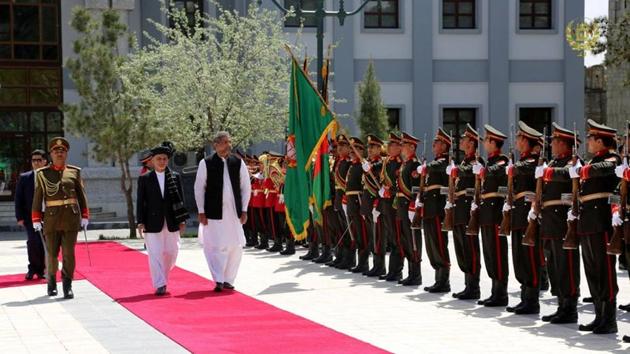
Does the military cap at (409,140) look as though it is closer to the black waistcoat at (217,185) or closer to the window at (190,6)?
the black waistcoat at (217,185)

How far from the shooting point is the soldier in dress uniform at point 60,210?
14031 millimetres

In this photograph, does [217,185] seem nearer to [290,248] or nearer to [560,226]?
[560,226]

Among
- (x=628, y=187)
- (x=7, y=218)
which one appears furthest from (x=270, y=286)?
(x=7, y=218)

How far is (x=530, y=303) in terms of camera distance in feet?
40.0

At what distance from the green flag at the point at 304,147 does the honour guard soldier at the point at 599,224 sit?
6.41m

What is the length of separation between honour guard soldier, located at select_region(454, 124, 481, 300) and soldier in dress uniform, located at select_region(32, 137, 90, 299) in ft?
14.7

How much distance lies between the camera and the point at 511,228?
12.3 m

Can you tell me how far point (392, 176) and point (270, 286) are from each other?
6.98ft

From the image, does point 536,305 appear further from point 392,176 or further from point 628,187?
point 392,176

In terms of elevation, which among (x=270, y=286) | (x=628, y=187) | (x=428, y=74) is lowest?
(x=270, y=286)

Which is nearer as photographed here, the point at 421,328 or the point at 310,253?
the point at 421,328

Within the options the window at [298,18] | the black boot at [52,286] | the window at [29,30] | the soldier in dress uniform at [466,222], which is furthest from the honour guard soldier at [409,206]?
the window at [29,30]

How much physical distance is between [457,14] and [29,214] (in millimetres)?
21938

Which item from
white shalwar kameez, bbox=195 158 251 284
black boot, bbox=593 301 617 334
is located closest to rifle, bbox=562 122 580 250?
black boot, bbox=593 301 617 334
